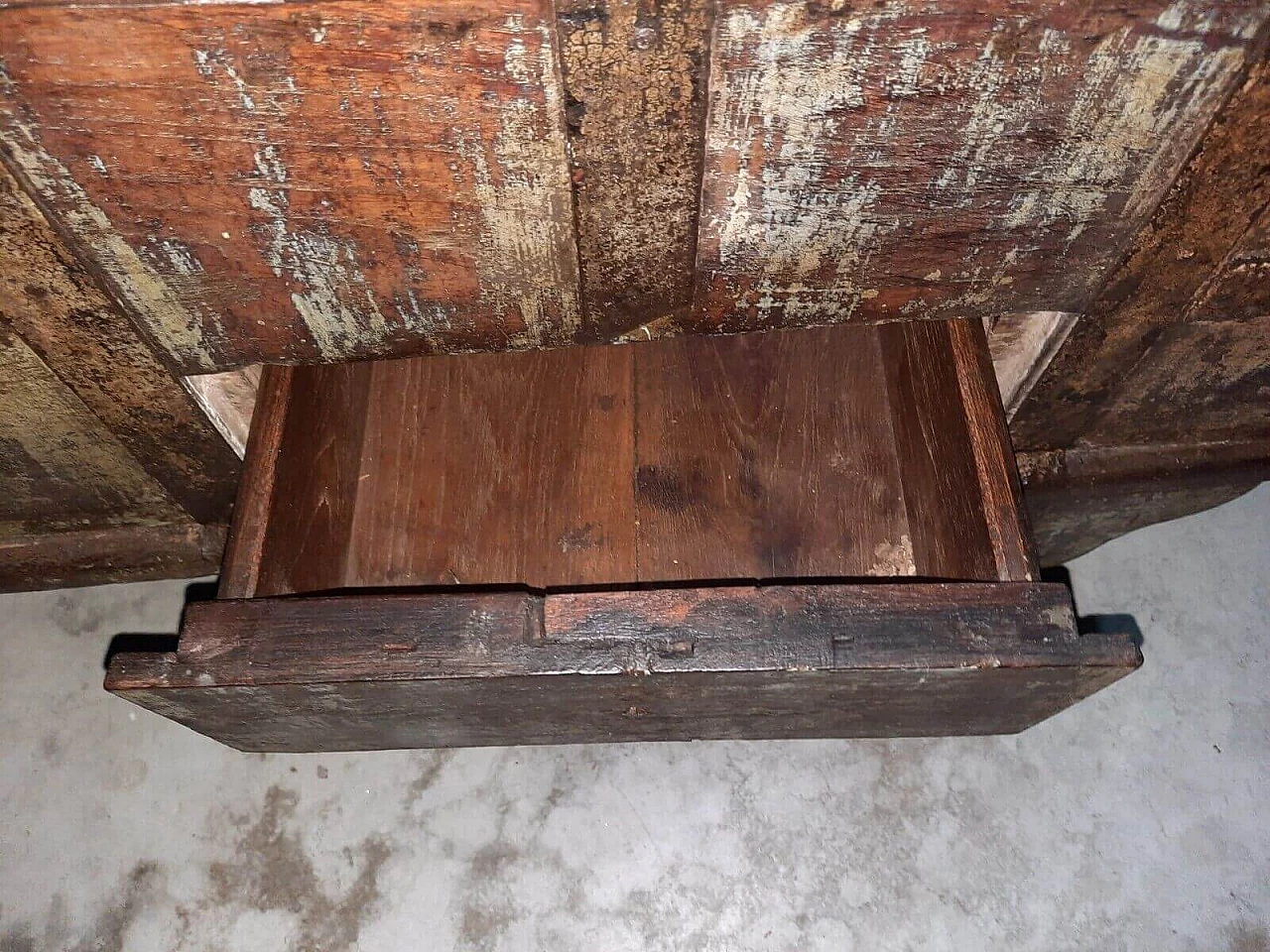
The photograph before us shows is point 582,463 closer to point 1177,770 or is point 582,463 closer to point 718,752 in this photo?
point 718,752

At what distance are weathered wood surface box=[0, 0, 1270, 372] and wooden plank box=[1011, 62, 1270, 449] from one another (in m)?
0.04

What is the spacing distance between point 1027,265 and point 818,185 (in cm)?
33

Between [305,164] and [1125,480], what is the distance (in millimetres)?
1549

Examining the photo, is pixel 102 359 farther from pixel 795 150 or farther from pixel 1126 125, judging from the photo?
pixel 1126 125

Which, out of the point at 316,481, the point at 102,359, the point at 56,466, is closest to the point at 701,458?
the point at 316,481

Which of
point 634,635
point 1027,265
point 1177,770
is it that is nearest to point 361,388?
point 634,635

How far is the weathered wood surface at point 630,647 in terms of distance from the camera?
1015 millimetres

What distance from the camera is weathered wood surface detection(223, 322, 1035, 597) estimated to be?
1346 mm

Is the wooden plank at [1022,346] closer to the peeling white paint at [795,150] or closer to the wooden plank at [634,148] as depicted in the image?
the peeling white paint at [795,150]

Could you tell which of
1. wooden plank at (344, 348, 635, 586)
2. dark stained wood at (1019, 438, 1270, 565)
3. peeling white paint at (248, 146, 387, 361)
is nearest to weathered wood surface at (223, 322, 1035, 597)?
wooden plank at (344, 348, 635, 586)

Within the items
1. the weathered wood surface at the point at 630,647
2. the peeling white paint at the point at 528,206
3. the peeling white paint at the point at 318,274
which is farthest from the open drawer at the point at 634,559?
the peeling white paint at the point at 528,206

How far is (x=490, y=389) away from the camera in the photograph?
5.31ft

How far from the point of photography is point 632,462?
5.05 ft

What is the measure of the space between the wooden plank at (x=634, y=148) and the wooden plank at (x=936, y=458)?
451mm
